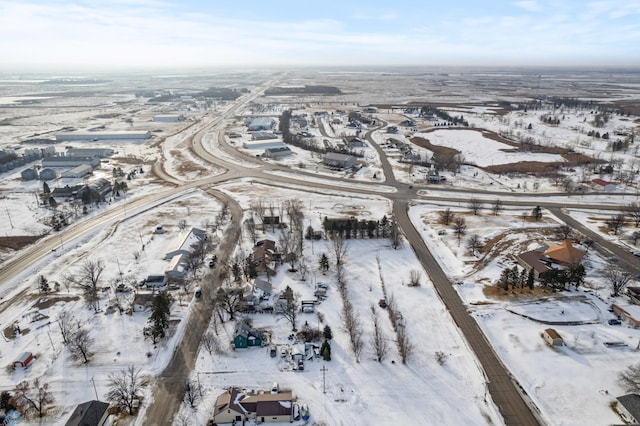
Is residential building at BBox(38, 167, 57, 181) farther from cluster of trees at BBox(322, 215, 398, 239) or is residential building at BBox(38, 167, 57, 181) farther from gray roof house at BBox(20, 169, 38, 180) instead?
cluster of trees at BBox(322, 215, 398, 239)

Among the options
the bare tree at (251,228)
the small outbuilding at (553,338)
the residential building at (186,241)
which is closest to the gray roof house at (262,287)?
the bare tree at (251,228)

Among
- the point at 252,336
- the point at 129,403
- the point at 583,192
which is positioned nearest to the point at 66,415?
the point at 129,403

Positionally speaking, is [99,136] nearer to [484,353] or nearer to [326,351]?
[326,351]

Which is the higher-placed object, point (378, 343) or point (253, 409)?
point (378, 343)

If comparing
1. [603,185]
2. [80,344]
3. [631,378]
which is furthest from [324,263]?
[603,185]

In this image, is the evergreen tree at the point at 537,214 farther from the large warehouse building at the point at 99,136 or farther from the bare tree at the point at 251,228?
the large warehouse building at the point at 99,136

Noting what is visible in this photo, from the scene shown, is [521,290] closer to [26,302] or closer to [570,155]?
[26,302]
